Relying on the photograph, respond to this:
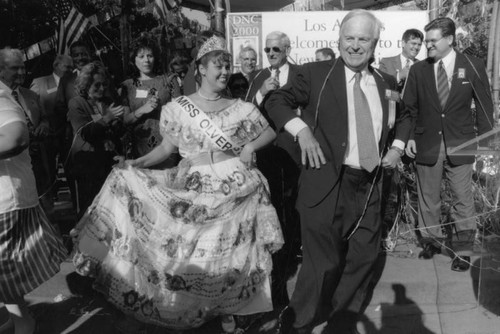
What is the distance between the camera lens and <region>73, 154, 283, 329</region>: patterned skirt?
3.67m

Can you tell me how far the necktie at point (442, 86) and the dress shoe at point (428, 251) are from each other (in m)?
1.29

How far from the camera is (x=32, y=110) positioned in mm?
4887

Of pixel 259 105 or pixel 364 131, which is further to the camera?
pixel 259 105

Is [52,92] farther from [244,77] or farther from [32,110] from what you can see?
[244,77]

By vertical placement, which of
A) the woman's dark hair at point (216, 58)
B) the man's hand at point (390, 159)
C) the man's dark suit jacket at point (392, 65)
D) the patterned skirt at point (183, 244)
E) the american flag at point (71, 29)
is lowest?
the patterned skirt at point (183, 244)

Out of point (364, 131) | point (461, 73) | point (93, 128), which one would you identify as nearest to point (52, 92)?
point (93, 128)

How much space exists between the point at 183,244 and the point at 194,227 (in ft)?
0.43

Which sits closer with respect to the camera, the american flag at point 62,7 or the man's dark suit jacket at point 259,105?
the man's dark suit jacket at point 259,105

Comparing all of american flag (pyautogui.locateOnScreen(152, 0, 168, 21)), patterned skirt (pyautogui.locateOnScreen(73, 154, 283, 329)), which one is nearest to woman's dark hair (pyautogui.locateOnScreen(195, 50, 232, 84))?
patterned skirt (pyautogui.locateOnScreen(73, 154, 283, 329))

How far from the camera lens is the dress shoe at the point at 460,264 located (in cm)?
475

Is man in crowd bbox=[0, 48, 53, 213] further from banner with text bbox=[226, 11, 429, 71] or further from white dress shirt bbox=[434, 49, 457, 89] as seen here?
white dress shirt bbox=[434, 49, 457, 89]

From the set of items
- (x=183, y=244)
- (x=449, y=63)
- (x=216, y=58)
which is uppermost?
(x=216, y=58)

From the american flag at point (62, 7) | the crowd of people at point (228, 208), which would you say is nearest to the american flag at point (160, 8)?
the american flag at point (62, 7)

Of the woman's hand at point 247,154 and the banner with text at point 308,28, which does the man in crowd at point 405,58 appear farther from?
the woman's hand at point 247,154
